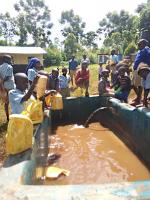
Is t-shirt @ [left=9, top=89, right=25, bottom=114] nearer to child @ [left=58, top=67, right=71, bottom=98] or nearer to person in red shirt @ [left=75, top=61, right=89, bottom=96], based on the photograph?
child @ [left=58, top=67, right=71, bottom=98]

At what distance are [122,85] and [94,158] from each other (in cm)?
258

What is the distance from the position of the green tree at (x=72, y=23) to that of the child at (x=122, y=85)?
61206mm

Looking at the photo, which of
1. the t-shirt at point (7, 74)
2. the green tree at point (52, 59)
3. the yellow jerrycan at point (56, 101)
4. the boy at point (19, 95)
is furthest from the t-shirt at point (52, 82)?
the green tree at point (52, 59)

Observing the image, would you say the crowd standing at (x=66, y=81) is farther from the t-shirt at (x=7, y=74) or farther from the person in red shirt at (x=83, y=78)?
the person in red shirt at (x=83, y=78)

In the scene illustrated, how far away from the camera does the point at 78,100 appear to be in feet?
34.3

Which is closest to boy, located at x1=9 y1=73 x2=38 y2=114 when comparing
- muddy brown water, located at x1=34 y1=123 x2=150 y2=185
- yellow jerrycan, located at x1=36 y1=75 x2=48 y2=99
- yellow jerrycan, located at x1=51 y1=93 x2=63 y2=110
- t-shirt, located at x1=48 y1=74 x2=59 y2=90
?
yellow jerrycan, located at x1=36 y1=75 x2=48 y2=99

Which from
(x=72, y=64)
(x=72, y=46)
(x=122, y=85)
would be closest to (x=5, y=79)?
(x=122, y=85)

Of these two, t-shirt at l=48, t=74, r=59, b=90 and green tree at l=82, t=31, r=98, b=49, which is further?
green tree at l=82, t=31, r=98, b=49

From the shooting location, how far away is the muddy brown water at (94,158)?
5.82 meters

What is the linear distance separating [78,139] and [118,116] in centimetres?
109

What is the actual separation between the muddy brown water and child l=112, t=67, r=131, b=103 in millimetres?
936

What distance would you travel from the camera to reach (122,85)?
29.1ft

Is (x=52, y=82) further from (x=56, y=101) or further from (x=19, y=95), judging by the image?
(x=19, y=95)

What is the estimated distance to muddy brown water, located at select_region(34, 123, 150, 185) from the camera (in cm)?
582
